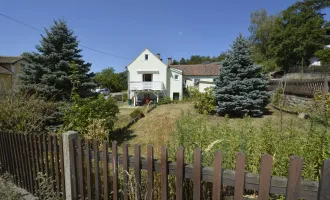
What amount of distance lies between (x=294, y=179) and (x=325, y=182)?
0.15 meters

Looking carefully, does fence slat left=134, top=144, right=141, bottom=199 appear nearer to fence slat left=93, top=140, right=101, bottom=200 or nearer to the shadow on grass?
fence slat left=93, top=140, right=101, bottom=200

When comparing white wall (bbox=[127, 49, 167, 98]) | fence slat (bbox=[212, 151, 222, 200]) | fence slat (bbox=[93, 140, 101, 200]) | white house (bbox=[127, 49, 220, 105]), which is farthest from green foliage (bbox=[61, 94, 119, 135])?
white wall (bbox=[127, 49, 167, 98])

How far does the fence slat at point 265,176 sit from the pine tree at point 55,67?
23.3ft

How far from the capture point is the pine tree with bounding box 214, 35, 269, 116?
9258 mm

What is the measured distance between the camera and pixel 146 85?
21969mm

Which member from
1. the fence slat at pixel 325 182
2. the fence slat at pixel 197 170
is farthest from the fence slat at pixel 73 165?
the fence slat at pixel 325 182

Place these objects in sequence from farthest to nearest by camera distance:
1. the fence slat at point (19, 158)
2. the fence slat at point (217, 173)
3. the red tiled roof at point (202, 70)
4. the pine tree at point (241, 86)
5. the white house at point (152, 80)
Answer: the red tiled roof at point (202, 70) < the white house at point (152, 80) < the pine tree at point (241, 86) < the fence slat at point (19, 158) < the fence slat at point (217, 173)

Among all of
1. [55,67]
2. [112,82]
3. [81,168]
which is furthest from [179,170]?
[112,82]

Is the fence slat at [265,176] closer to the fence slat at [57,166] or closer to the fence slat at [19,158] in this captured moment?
the fence slat at [57,166]

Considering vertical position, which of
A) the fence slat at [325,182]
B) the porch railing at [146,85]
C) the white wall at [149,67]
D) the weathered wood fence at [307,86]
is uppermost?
Answer: the white wall at [149,67]

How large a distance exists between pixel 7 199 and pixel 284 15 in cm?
3402

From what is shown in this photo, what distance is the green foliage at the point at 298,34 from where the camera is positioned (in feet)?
79.6

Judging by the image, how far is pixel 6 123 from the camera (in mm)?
4234

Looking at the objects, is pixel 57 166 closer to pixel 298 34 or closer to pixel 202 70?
pixel 202 70
